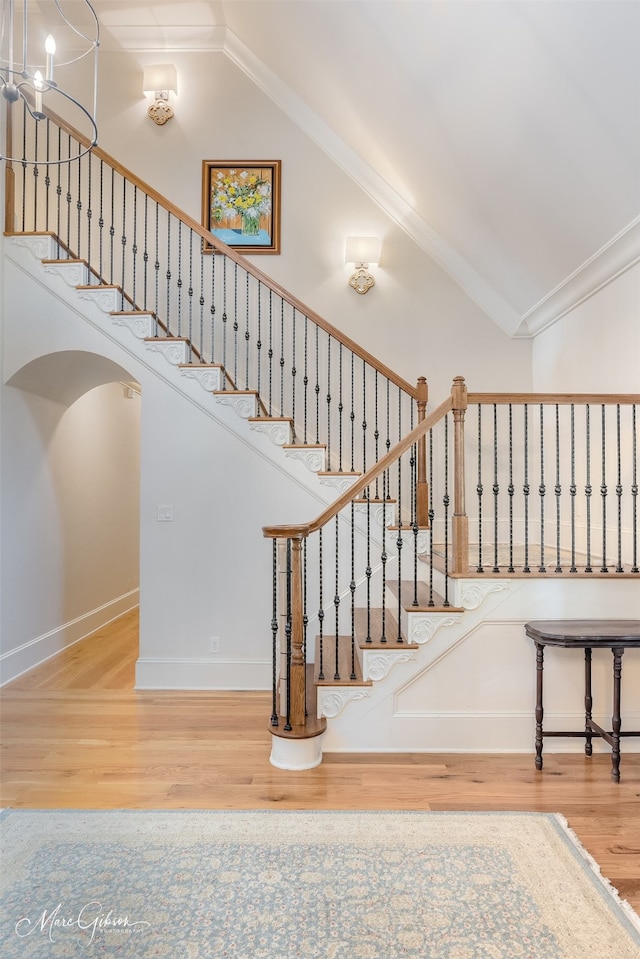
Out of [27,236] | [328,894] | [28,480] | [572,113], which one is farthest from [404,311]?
[328,894]

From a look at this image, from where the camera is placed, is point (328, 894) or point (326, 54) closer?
point (328, 894)

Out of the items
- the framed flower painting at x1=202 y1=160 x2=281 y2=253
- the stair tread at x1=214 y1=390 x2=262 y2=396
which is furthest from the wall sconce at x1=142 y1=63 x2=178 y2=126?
→ the stair tread at x1=214 y1=390 x2=262 y2=396

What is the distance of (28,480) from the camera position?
14.6 feet

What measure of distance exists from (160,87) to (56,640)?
16.5 feet

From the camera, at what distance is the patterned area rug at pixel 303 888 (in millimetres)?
1729

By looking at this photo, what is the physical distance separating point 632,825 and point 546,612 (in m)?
1.02

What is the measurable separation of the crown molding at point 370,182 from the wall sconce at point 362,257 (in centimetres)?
38

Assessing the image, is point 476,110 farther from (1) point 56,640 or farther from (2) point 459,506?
(1) point 56,640

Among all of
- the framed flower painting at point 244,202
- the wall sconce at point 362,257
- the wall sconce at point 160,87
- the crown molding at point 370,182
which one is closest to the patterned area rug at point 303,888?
the crown molding at point 370,182

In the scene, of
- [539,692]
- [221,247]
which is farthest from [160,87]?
[539,692]

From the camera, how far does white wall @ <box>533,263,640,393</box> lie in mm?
3498

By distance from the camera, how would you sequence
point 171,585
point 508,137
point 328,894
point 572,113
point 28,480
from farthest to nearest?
point 28,480 → point 171,585 → point 508,137 → point 572,113 → point 328,894

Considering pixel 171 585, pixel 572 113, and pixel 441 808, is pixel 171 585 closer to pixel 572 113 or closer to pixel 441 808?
pixel 441 808

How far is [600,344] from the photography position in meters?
3.87
